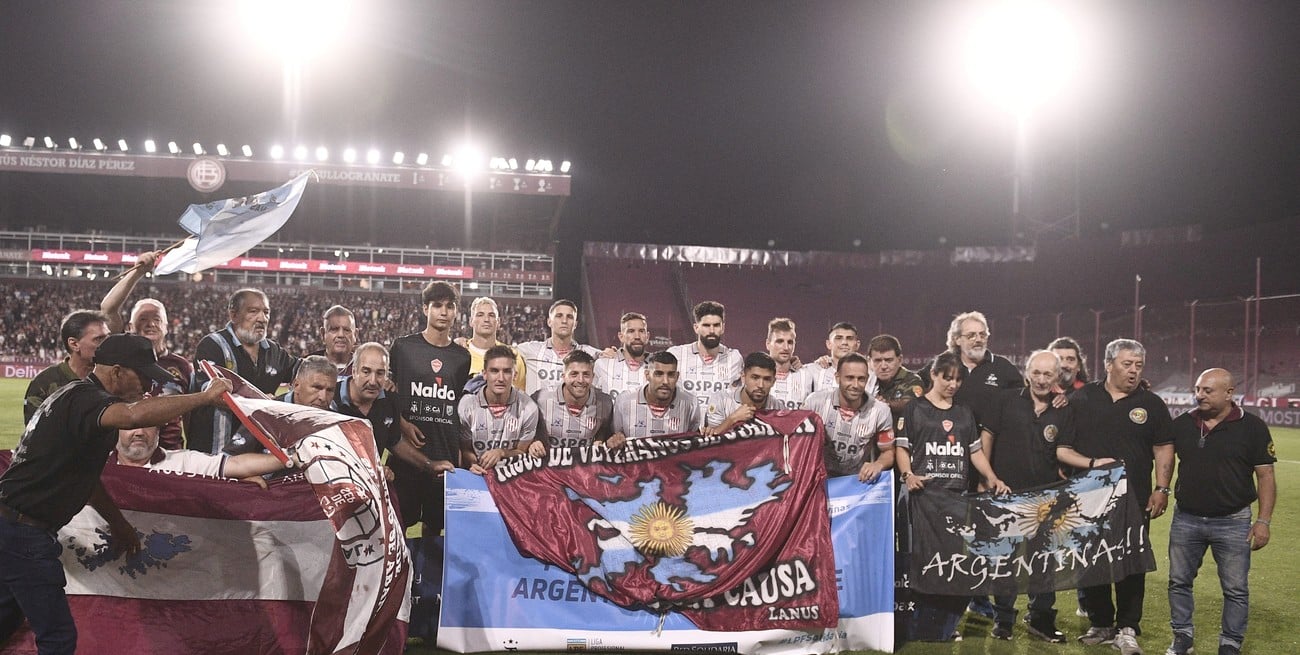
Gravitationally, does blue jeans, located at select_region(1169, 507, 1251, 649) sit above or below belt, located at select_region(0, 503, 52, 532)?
below

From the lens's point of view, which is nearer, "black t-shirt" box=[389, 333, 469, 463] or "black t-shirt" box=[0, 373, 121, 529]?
"black t-shirt" box=[0, 373, 121, 529]

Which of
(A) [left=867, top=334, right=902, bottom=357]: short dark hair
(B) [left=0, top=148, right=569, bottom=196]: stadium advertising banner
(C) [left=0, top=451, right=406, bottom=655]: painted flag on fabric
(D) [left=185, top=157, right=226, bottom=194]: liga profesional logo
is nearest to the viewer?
(C) [left=0, top=451, right=406, bottom=655]: painted flag on fabric

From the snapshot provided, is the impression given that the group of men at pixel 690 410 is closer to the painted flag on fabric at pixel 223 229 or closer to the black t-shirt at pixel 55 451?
the painted flag on fabric at pixel 223 229

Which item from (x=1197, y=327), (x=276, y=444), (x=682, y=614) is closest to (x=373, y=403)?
(x=276, y=444)

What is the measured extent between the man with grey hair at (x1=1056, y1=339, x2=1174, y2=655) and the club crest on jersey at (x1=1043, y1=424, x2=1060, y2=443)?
0.14 ft

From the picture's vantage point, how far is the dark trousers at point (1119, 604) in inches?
212

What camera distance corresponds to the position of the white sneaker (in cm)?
516

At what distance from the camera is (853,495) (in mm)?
5406

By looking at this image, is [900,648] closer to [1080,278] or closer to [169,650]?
[169,650]

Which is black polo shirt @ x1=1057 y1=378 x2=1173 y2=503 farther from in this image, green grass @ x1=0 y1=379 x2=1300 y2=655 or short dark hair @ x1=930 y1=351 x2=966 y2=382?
green grass @ x1=0 y1=379 x2=1300 y2=655

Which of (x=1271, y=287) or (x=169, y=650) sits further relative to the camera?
(x=1271, y=287)

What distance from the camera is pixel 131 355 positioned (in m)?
3.64

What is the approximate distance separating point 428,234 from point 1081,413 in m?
38.8

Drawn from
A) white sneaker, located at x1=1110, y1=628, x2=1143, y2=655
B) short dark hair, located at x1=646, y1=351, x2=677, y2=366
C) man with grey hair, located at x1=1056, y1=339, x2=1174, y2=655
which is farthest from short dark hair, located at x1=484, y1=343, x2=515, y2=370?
white sneaker, located at x1=1110, y1=628, x2=1143, y2=655
